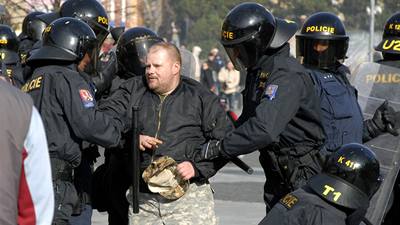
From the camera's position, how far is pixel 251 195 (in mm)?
12352

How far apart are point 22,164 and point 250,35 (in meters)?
3.09

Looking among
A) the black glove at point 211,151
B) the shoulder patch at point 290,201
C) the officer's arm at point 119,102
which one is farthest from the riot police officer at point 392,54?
the shoulder patch at point 290,201

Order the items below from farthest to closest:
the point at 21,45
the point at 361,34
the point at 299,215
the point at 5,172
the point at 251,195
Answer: the point at 361,34, the point at 251,195, the point at 21,45, the point at 299,215, the point at 5,172

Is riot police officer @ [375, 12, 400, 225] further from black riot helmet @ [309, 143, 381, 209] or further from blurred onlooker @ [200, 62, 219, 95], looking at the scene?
blurred onlooker @ [200, 62, 219, 95]

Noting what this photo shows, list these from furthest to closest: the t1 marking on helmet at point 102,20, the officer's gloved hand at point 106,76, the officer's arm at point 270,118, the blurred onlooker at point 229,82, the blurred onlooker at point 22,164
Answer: the blurred onlooker at point 229,82 → the t1 marking on helmet at point 102,20 → the officer's gloved hand at point 106,76 → the officer's arm at point 270,118 → the blurred onlooker at point 22,164

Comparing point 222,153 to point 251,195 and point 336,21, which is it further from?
point 251,195

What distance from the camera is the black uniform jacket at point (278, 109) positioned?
20.9 ft

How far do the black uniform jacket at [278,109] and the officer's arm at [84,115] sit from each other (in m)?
0.70

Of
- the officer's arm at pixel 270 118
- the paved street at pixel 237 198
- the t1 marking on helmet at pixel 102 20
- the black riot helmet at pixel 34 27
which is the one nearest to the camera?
the officer's arm at pixel 270 118

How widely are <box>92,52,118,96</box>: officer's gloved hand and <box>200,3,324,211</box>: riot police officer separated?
1.38 meters

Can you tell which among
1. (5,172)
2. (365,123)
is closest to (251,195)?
(365,123)

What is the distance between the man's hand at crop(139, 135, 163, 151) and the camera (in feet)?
21.1

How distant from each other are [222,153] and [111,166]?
3.33 ft

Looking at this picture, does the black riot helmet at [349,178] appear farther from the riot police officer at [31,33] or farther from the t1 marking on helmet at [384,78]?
the riot police officer at [31,33]
